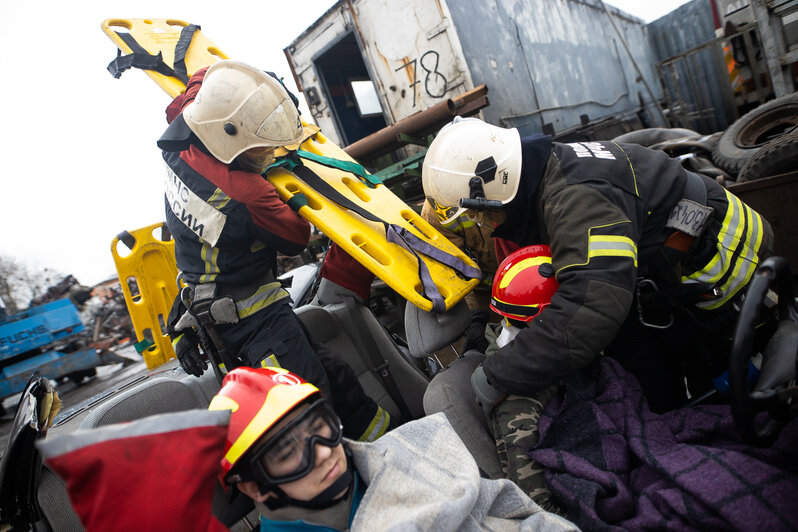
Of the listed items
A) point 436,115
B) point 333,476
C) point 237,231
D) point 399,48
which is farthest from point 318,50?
point 333,476

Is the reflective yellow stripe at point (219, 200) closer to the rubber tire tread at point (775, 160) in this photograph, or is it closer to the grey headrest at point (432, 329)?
the grey headrest at point (432, 329)

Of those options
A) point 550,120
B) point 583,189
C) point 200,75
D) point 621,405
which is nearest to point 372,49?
point 550,120

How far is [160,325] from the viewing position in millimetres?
4004

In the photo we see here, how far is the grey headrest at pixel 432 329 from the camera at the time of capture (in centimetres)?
193

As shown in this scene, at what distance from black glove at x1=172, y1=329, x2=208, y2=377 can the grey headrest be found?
105cm

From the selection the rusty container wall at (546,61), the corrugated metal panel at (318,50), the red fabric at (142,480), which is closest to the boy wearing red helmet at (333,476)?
the red fabric at (142,480)

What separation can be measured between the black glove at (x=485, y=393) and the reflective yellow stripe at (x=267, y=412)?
67 cm

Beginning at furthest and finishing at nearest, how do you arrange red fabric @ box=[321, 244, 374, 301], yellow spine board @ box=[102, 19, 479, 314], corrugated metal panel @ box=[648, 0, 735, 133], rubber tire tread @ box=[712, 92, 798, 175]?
corrugated metal panel @ box=[648, 0, 735, 133] → rubber tire tread @ box=[712, 92, 798, 175] → red fabric @ box=[321, 244, 374, 301] → yellow spine board @ box=[102, 19, 479, 314]

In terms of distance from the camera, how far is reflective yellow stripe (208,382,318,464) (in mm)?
1047

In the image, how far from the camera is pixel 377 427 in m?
2.18

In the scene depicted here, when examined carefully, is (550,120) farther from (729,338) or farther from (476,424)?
(476,424)

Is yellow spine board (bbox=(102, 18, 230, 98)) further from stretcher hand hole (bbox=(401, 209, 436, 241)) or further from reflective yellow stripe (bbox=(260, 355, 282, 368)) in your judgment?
reflective yellow stripe (bbox=(260, 355, 282, 368))

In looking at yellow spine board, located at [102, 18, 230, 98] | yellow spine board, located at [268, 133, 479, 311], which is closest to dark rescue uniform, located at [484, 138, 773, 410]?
yellow spine board, located at [268, 133, 479, 311]

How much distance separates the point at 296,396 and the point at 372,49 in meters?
6.04
